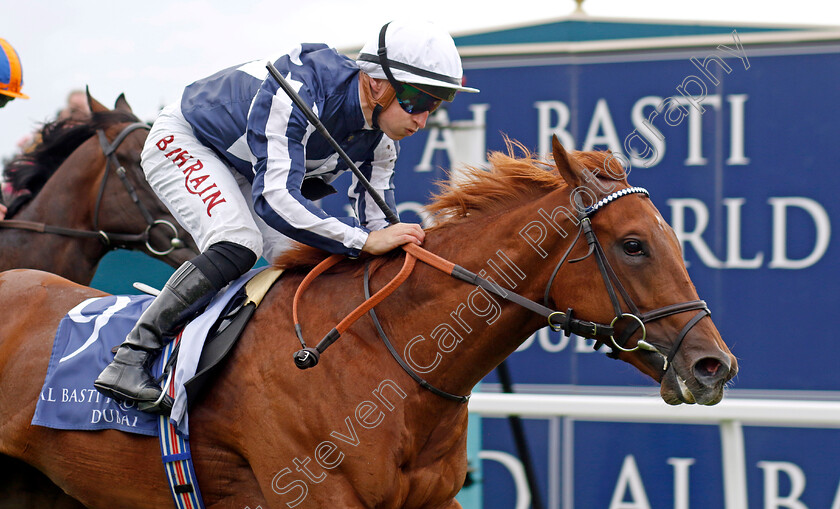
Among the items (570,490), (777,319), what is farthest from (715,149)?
(570,490)

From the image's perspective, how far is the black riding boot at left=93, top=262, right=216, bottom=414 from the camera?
2488 mm

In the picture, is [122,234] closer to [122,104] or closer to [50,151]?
[50,151]

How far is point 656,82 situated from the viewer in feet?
14.5

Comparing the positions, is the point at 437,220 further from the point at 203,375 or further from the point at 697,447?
the point at 697,447

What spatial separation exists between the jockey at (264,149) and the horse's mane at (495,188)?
11 centimetres

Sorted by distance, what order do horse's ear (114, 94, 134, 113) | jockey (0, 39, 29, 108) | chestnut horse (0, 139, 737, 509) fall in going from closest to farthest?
chestnut horse (0, 139, 737, 509) < jockey (0, 39, 29, 108) < horse's ear (114, 94, 134, 113)

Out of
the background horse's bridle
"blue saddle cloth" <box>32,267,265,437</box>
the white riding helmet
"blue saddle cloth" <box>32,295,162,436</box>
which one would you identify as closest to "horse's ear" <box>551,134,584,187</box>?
the white riding helmet

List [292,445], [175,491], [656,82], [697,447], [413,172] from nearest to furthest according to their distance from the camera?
1. [292,445]
2. [175,491]
3. [697,447]
4. [656,82]
5. [413,172]

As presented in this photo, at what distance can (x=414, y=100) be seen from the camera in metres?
2.52

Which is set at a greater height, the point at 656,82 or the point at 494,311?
the point at 656,82

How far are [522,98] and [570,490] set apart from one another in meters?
2.03

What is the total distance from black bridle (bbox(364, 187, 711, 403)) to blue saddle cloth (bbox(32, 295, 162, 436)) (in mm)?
652

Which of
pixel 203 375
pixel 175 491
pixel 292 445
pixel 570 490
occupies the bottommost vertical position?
pixel 570 490

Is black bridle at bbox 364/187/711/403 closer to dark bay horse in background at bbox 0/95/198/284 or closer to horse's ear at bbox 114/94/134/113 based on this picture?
dark bay horse in background at bbox 0/95/198/284
